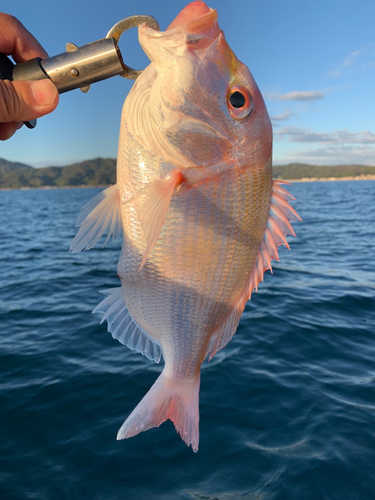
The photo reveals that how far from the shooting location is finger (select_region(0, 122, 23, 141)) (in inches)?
101

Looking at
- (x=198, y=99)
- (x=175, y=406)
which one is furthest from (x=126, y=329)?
(x=198, y=99)

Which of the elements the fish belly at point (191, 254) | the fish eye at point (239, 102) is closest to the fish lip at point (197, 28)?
the fish eye at point (239, 102)

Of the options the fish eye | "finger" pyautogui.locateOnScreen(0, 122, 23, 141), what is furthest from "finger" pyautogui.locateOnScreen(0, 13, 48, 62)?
the fish eye

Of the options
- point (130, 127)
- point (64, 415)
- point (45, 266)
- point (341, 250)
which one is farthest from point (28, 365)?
point (341, 250)

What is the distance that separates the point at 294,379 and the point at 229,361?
111cm

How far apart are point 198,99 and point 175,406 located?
1.96 metres

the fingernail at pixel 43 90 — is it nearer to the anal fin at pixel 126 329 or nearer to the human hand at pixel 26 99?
the human hand at pixel 26 99

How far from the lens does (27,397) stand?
192 inches

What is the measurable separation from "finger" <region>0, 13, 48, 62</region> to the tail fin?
2.64 meters

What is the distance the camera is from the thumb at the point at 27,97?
195 cm

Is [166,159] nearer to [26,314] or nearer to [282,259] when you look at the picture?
[26,314]

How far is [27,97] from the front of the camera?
1984 millimetres

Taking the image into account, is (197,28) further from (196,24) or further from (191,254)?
(191,254)

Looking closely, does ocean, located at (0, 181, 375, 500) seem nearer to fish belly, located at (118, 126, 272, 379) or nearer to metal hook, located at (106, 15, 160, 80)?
fish belly, located at (118, 126, 272, 379)
